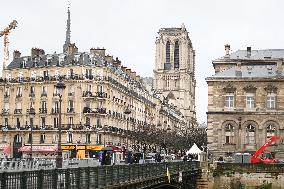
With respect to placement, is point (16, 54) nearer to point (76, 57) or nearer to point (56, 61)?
point (56, 61)

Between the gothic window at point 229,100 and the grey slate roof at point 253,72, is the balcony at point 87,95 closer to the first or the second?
the grey slate roof at point 253,72

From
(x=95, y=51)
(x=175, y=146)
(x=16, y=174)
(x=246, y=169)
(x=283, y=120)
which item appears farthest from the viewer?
(x=175, y=146)

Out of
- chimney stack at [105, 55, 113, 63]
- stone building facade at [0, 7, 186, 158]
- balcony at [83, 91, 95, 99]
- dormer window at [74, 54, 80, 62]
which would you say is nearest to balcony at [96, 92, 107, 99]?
stone building facade at [0, 7, 186, 158]

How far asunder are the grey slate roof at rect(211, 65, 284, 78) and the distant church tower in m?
100

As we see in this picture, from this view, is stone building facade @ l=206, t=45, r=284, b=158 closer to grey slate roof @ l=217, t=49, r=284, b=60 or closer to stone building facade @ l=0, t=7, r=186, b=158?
grey slate roof @ l=217, t=49, r=284, b=60

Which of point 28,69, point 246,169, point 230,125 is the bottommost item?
point 246,169

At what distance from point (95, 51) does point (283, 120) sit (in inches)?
1299

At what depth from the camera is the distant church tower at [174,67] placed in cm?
18475

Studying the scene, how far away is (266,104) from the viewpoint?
7925 cm

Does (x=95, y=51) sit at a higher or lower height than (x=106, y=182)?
higher

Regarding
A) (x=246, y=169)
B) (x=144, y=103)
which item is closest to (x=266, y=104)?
(x=246, y=169)

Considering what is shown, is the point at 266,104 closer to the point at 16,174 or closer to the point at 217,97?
the point at 217,97

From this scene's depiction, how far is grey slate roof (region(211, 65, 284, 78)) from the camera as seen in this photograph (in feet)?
265

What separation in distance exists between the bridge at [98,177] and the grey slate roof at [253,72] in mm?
34303
